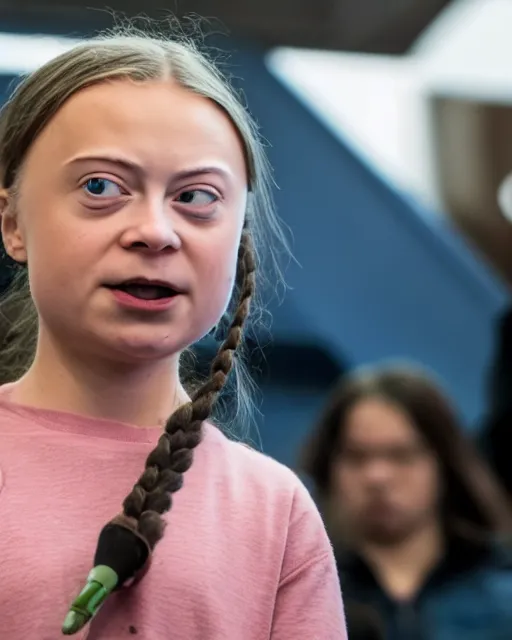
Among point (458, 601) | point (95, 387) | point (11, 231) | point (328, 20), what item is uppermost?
point (328, 20)

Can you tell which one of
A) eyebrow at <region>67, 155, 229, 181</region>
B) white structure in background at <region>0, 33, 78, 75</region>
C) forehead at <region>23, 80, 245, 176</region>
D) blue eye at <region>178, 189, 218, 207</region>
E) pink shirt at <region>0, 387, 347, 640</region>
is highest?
white structure in background at <region>0, 33, 78, 75</region>

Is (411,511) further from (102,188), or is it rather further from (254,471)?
(102,188)

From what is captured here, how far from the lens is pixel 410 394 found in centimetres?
192

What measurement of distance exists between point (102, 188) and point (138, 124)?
0.17 ft

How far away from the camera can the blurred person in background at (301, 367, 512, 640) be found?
173 cm

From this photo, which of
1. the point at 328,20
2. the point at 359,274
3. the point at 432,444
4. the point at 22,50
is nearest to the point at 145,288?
the point at 22,50

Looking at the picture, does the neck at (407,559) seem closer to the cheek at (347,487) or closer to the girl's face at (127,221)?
the cheek at (347,487)

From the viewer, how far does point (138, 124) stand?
0.79 m

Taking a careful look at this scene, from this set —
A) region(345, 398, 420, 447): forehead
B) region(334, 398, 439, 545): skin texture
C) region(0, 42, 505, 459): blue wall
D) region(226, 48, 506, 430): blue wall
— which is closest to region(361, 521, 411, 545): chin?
region(334, 398, 439, 545): skin texture

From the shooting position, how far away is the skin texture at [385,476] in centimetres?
176

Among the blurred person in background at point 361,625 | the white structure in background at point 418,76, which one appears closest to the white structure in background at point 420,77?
the white structure in background at point 418,76

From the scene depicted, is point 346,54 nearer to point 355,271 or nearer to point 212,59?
point 355,271

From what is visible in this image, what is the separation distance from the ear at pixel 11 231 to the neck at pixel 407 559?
39.2 inches

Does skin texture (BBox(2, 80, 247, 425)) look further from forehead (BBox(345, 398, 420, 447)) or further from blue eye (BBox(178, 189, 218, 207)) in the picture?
forehead (BBox(345, 398, 420, 447))
